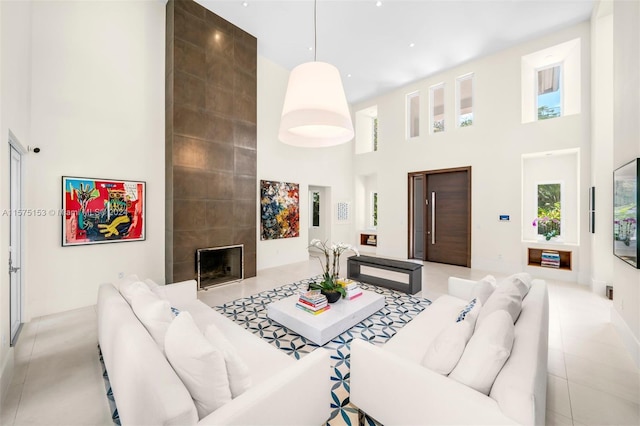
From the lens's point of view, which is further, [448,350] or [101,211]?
[101,211]

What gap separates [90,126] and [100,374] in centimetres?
352

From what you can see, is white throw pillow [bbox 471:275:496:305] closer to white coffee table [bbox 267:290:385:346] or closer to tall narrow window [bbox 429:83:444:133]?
white coffee table [bbox 267:290:385:346]

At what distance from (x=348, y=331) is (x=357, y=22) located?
17.9ft

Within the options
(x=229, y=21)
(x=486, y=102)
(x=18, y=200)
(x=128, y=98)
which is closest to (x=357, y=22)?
(x=229, y=21)

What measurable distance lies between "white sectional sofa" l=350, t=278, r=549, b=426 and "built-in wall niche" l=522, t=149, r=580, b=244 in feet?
15.8

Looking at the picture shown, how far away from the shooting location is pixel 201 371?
123 centimetres

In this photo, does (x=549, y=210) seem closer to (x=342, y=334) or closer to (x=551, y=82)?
(x=551, y=82)

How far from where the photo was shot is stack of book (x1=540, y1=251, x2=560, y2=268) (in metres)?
5.37

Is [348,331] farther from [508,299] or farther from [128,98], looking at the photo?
[128,98]

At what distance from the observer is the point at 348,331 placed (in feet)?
10.1

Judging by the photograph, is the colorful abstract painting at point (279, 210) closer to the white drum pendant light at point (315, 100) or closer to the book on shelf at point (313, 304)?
the book on shelf at point (313, 304)

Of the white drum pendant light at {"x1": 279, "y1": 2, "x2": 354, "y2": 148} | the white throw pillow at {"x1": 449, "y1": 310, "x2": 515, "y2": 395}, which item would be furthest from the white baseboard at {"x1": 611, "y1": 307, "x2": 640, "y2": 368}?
the white drum pendant light at {"x1": 279, "y1": 2, "x2": 354, "y2": 148}

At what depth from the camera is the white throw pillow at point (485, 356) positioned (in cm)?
128

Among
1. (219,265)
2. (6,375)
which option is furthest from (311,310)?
(219,265)
